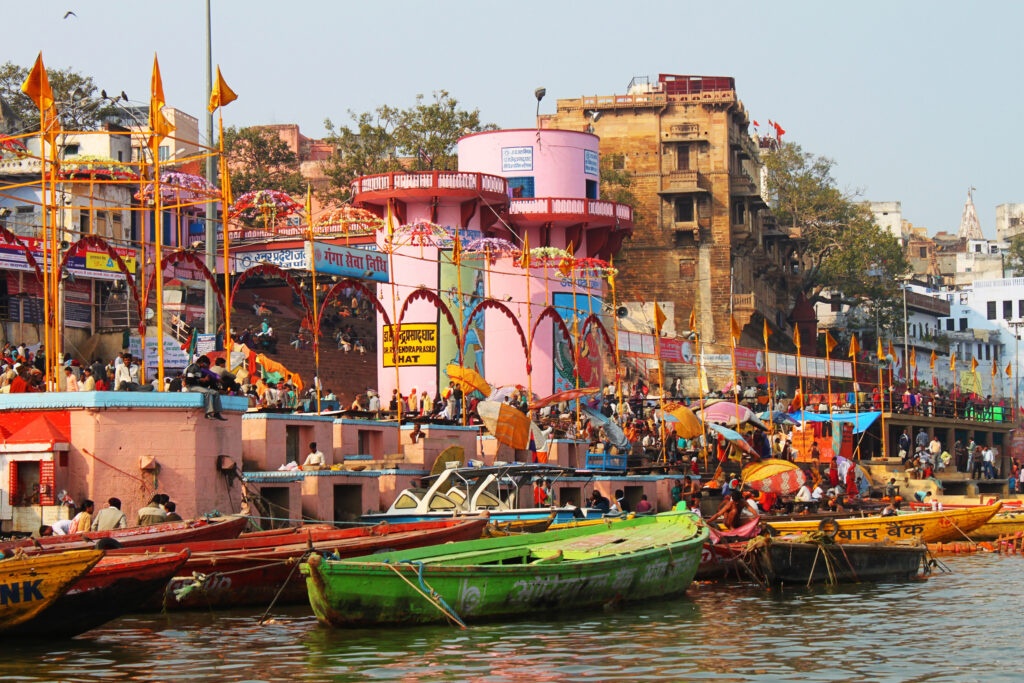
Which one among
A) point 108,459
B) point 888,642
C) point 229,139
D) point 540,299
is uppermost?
point 229,139

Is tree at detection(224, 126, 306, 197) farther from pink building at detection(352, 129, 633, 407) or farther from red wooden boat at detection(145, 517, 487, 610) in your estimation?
red wooden boat at detection(145, 517, 487, 610)

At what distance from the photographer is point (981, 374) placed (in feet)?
285

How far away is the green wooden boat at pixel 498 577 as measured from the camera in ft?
55.7

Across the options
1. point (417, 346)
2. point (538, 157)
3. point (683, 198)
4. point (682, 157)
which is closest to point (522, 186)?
point (538, 157)

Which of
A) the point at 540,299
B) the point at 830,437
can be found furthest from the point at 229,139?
the point at 830,437

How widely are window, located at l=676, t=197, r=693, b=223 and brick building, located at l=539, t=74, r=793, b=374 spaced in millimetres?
47

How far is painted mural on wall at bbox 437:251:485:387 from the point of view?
4372 centimetres

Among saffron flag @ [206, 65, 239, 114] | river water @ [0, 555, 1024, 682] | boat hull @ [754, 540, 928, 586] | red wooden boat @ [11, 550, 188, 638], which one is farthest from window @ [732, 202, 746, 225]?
red wooden boat @ [11, 550, 188, 638]

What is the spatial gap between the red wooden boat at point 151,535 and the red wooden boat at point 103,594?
1.55 m

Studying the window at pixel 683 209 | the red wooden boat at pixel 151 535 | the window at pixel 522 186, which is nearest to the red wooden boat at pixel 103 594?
the red wooden boat at pixel 151 535

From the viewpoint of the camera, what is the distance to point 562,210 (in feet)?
160

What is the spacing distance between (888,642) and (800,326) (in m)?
59.7

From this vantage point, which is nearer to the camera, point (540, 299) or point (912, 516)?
point (912, 516)

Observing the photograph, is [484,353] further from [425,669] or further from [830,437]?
[425,669]
